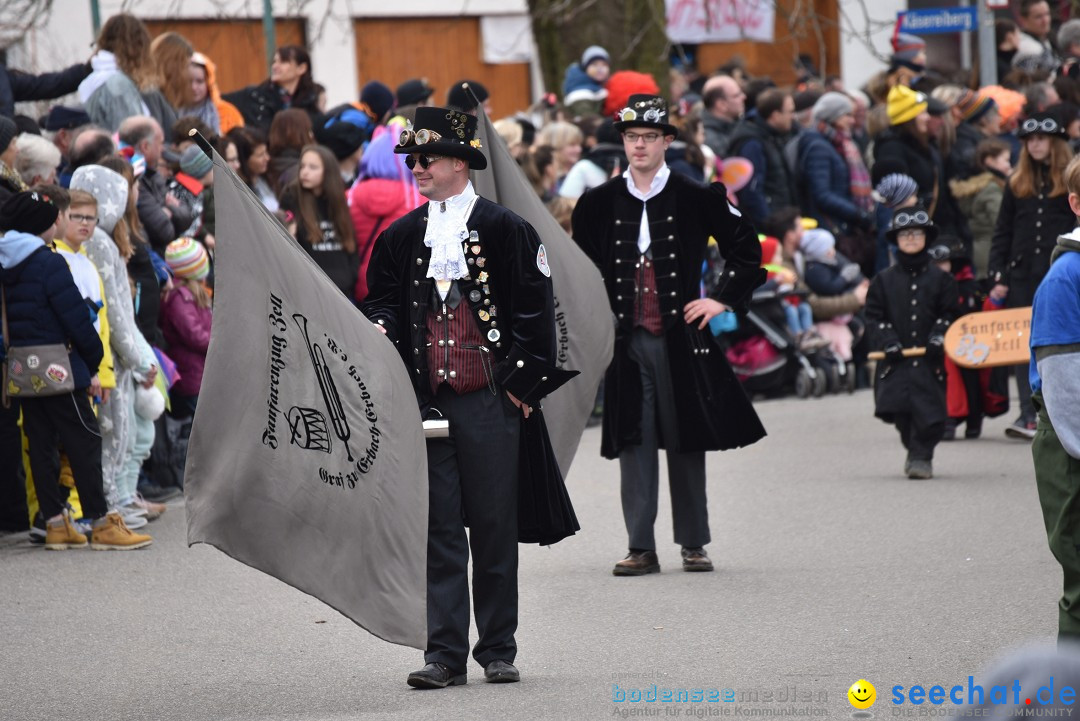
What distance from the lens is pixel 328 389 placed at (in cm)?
573

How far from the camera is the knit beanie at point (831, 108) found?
53.3ft

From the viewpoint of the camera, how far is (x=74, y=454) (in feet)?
29.1

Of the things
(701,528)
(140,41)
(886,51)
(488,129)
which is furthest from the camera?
(886,51)

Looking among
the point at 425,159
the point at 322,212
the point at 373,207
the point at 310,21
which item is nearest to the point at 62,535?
the point at 322,212

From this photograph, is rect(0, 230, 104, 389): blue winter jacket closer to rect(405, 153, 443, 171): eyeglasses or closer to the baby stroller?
rect(405, 153, 443, 171): eyeglasses

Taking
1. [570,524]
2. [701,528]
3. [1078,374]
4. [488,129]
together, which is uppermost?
[488,129]

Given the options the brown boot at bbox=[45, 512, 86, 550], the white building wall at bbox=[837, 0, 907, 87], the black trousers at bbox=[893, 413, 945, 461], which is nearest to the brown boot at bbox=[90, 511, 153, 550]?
the brown boot at bbox=[45, 512, 86, 550]

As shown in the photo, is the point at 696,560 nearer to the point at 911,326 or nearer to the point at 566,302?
the point at 566,302

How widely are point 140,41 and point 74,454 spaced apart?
4.07 metres

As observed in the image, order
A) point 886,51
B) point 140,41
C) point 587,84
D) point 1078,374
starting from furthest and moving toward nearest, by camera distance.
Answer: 1. point 886,51
2. point 587,84
3. point 140,41
4. point 1078,374

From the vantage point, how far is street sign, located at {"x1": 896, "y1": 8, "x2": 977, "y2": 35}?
1694 cm

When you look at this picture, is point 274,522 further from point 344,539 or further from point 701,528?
point 701,528

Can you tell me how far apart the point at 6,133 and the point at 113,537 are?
2.38 metres

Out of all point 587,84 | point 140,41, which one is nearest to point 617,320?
point 140,41
